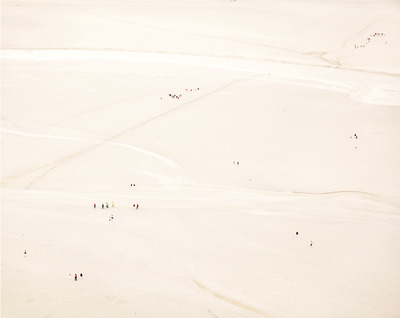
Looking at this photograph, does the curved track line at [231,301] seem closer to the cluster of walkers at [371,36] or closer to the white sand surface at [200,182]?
the white sand surface at [200,182]

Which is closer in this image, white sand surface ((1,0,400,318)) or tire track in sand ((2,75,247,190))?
white sand surface ((1,0,400,318))

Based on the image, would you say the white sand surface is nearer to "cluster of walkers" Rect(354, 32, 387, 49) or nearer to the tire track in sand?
the tire track in sand

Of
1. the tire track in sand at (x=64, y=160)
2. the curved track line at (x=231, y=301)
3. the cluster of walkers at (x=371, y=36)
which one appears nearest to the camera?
the curved track line at (x=231, y=301)

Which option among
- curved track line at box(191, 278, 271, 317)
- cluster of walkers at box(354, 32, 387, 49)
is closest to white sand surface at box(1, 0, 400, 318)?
curved track line at box(191, 278, 271, 317)

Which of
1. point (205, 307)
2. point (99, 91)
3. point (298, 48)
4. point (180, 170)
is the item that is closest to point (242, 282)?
point (205, 307)

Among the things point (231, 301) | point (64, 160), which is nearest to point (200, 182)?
point (64, 160)

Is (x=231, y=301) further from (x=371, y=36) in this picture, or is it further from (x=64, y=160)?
(x=371, y=36)

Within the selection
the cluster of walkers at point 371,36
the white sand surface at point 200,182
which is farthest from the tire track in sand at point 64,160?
the cluster of walkers at point 371,36

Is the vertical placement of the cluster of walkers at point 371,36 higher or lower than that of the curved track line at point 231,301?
higher
